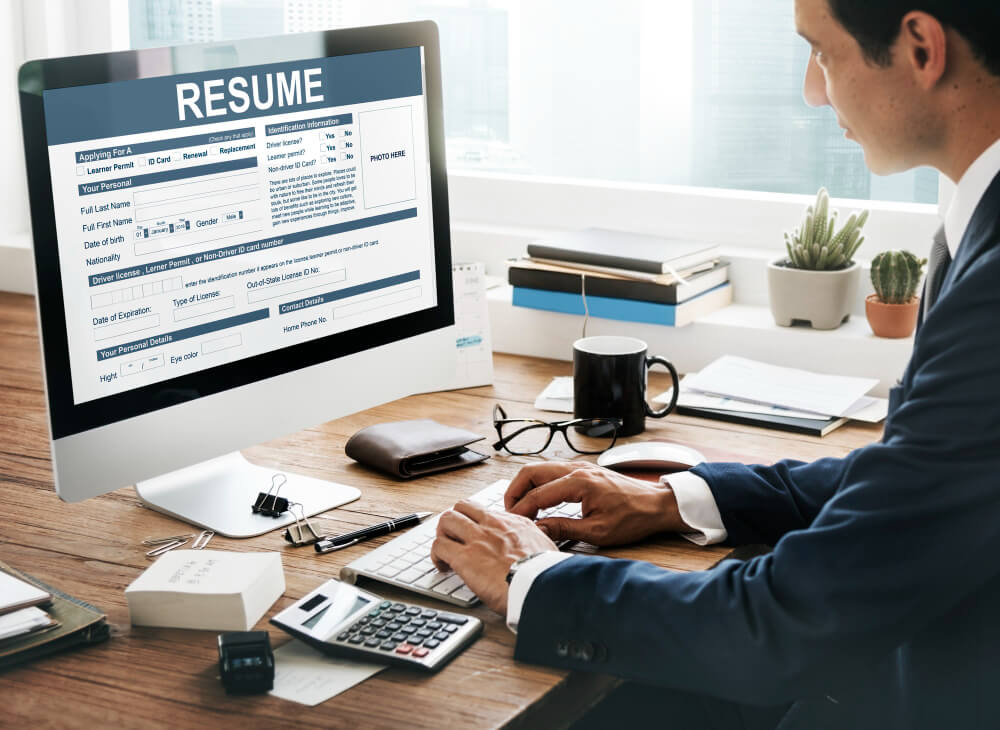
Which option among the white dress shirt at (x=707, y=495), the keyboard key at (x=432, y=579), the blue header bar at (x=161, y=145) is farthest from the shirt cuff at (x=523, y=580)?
the blue header bar at (x=161, y=145)

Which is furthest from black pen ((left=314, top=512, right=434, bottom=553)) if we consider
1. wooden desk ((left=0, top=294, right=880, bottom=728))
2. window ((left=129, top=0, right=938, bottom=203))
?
window ((left=129, top=0, right=938, bottom=203))

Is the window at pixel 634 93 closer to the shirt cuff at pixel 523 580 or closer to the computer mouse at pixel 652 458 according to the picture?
the computer mouse at pixel 652 458

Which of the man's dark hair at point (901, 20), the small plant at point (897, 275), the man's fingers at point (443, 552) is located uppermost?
the man's dark hair at point (901, 20)

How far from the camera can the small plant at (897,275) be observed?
6.09 ft

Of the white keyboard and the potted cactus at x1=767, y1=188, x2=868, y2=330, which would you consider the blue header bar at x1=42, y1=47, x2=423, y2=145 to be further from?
the potted cactus at x1=767, y1=188, x2=868, y2=330

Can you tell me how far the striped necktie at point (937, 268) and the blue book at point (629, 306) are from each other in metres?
A: 0.74

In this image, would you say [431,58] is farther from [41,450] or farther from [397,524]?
[41,450]

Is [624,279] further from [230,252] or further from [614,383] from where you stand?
[230,252]

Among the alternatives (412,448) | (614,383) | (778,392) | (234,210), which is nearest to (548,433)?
(614,383)

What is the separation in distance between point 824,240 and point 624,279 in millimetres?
323

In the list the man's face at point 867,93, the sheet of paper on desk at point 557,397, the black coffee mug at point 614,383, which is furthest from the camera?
the sheet of paper on desk at point 557,397

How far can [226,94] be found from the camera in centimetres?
131

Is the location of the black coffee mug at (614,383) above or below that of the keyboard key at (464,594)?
above

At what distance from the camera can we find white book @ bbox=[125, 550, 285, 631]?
3.61 feet
